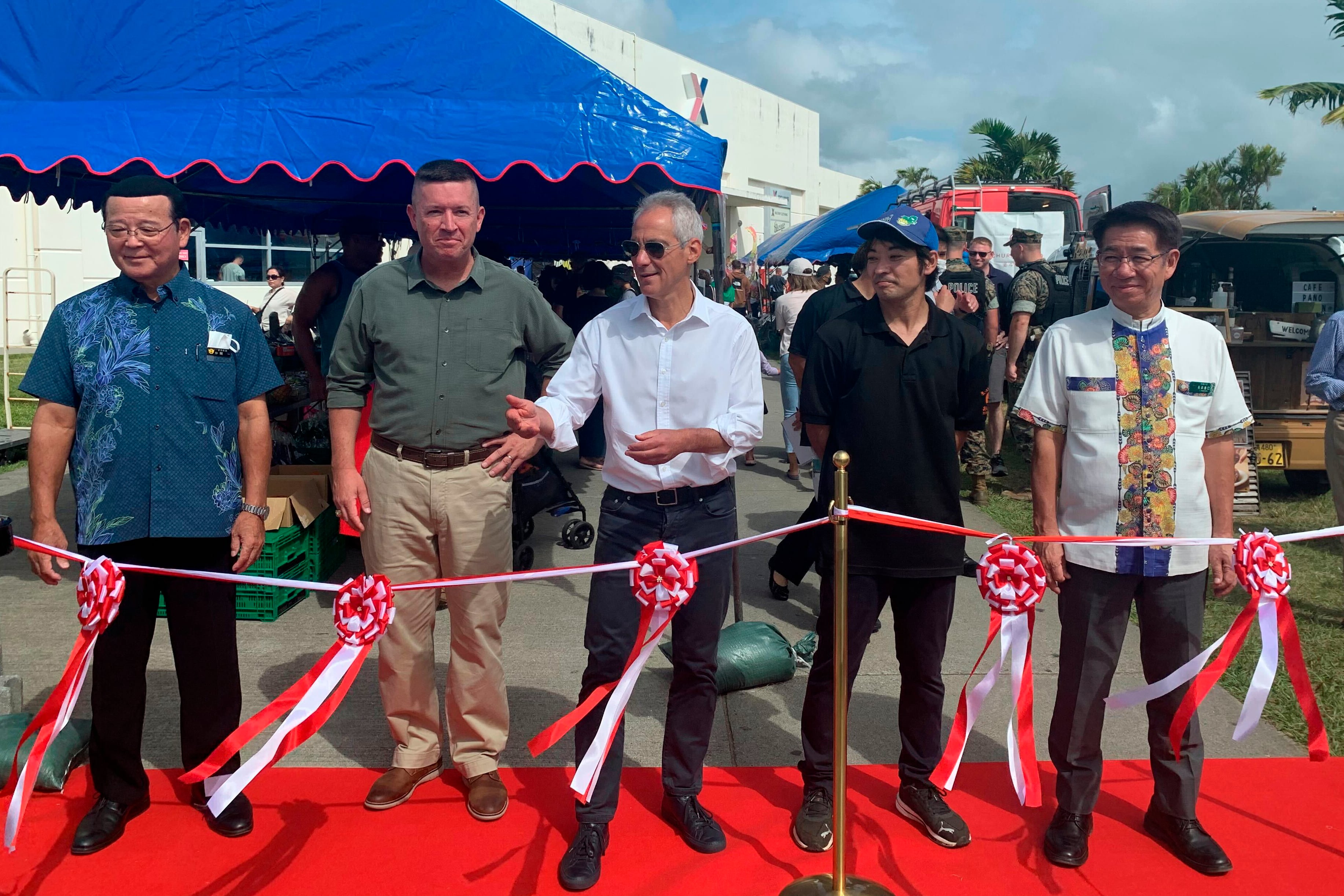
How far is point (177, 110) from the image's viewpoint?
570 cm

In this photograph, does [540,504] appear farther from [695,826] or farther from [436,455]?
[695,826]

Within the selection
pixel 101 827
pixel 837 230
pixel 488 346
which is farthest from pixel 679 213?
pixel 837 230

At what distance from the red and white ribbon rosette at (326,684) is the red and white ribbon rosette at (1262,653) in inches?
84.9

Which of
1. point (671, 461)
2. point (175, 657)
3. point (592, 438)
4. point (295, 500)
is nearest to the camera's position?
point (671, 461)

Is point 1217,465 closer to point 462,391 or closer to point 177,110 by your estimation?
point 462,391

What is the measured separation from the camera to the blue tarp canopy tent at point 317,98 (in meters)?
5.54

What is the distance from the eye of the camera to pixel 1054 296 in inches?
411

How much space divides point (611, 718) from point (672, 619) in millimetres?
360

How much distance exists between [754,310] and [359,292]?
2479 cm

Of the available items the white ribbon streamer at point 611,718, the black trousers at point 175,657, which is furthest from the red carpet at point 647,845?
the white ribbon streamer at point 611,718

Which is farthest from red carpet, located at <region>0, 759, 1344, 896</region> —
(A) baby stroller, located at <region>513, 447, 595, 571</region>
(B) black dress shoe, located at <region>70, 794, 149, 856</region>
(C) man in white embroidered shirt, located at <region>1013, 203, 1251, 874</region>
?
(A) baby stroller, located at <region>513, 447, 595, 571</region>

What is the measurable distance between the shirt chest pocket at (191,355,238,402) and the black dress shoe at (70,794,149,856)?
Result: 135 centimetres

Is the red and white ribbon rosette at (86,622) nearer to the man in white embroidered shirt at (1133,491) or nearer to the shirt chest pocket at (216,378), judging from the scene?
the shirt chest pocket at (216,378)

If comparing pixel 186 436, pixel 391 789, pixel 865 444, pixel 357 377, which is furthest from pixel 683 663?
pixel 186 436
